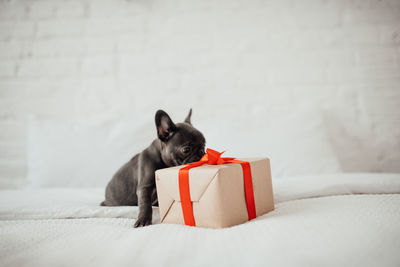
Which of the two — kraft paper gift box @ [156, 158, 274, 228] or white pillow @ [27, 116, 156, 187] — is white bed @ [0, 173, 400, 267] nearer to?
kraft paper gift box @ [156, 158, 274, 228]

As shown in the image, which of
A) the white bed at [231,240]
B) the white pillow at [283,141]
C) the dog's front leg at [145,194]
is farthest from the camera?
the white pillow at [283,141]

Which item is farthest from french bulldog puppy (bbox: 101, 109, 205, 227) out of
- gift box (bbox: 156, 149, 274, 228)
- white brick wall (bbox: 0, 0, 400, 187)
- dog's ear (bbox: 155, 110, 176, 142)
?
white brick wall (bbox: 0, 0, 400, 187)

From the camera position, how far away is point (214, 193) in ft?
2.02

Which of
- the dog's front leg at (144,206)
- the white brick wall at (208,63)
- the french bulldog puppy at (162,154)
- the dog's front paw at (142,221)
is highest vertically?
the white brick wall at (208,63)

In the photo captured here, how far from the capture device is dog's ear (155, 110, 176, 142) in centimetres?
81

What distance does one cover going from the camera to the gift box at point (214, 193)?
62cm

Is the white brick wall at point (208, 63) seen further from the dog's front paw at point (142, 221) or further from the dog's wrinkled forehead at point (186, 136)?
the dog's front paw at point (142, 221)

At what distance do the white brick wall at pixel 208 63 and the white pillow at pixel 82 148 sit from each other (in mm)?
356

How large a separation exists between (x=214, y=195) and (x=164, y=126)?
307 millimetres

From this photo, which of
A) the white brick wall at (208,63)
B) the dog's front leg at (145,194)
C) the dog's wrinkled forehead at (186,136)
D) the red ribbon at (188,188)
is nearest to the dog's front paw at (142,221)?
the dog's front leg at (145,194)

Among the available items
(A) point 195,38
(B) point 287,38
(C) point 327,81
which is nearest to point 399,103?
(C) point 327,81

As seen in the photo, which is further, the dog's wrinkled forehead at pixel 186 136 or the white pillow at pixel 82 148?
the white pillow at pixel 82 148

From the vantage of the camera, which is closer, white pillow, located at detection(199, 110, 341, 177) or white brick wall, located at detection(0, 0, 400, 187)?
white pillow, located at detection(199, 110, 341, 177)

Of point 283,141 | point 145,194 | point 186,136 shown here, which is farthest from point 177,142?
point 283,141
